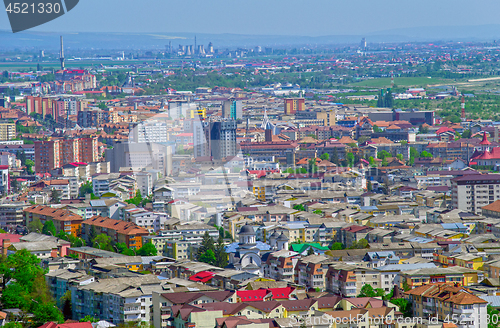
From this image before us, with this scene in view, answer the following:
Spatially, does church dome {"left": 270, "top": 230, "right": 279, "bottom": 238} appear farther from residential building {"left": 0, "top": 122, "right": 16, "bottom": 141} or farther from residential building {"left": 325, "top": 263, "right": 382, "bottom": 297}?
residential building {"left": 0, "top": 122, "right": 16, "bottom": 141}

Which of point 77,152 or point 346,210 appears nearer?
point 346,210

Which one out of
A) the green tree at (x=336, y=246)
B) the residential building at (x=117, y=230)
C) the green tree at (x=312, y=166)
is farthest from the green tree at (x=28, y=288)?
the green tree at (x=312, y=166)

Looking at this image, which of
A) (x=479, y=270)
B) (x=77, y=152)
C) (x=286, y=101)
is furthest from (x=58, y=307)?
(x=286, y=101)

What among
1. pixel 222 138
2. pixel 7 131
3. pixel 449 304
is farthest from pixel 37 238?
pixel 7 131

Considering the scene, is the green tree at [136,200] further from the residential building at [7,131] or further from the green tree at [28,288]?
the residential building at [7,131]

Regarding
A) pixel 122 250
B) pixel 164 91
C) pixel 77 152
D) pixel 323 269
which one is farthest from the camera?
pixel 164 91

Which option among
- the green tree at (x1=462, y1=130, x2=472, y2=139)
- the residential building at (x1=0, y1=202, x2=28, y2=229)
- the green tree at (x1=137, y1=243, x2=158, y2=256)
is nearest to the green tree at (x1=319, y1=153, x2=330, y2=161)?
the green tree at (x1=462, y1=130, x2=472, y2=139)

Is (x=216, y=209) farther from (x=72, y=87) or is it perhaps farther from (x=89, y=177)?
(x=72, y=87)

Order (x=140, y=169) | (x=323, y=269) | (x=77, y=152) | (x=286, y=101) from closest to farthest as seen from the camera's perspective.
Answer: (x=323, y=269) → (x=140, y=169) → (x=77, y=152) → (x=286, y=101)
